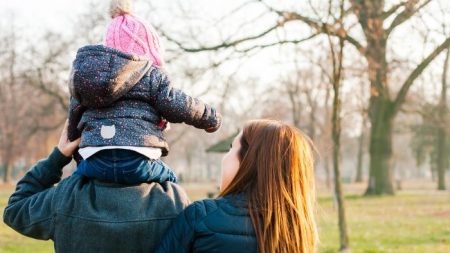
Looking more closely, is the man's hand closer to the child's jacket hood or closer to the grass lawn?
the child's jacket hood

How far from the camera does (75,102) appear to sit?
2197 millimetres

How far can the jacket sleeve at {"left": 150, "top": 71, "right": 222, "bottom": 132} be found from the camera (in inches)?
85.0

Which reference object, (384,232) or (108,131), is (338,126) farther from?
(108,131)

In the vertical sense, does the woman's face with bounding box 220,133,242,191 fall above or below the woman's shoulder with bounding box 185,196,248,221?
above

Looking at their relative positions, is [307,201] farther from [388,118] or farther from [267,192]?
[388,118]

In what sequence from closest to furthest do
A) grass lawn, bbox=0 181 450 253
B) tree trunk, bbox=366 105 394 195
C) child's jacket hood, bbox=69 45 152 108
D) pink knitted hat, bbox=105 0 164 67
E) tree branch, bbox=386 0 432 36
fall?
child's jacket hood, bbox=69 45 152 108 → pink knitted hat, bbox=105 0 164 67 → grass lawn, bbox=0 181 450 253 → tree branch, bbox=386 0 432 36 → tree trunk, bbox=366 105 394 195

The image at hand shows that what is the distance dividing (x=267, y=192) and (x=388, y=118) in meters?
24.5

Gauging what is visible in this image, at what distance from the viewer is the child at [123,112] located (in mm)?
2059

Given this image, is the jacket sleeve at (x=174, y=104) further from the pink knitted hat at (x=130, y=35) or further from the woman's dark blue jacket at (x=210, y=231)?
the woman's dark blue jacket at (x=210, y=231)

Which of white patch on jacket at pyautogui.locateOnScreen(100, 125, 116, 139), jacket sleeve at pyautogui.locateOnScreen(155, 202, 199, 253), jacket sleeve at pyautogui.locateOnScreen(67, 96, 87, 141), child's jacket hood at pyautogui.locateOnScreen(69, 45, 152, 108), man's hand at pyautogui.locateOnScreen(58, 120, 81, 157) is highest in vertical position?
child's jacket hood at pyautogui.locateOnScreen(69, 45, 152, 108)

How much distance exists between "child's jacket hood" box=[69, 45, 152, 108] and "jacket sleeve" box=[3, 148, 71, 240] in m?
0.35

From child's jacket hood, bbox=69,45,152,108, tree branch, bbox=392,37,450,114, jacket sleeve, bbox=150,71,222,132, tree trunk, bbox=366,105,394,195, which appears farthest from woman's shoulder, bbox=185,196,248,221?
tree trunk, bbox=366,105,394,195

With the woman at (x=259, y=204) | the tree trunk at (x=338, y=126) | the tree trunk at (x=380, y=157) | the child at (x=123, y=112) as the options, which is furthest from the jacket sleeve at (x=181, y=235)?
the tree trunk at (x=380, y=157)

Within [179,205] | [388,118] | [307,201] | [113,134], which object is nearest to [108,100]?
[113,134]
